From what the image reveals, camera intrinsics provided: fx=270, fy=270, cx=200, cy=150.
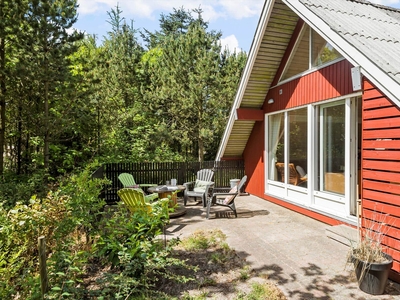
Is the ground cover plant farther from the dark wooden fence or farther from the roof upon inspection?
the dark wooden fence

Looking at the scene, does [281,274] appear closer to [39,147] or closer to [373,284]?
[373,284]

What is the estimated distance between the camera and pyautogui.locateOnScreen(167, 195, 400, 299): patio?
2.99 meters

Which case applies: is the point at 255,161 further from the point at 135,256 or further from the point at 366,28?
the point at 135,256

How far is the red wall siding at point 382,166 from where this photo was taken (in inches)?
129

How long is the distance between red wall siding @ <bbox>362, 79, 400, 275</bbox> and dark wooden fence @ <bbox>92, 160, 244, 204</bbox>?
5.86m

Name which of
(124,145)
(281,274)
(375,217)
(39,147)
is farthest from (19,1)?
(375,217)

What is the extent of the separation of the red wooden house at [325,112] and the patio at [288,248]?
1.87ft

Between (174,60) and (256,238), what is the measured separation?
10.0m

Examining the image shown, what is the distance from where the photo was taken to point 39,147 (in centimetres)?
1014

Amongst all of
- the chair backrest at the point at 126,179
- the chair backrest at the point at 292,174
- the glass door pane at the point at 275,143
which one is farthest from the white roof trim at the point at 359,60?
the chair backrest at the point at 126,179

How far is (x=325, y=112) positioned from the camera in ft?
18.0

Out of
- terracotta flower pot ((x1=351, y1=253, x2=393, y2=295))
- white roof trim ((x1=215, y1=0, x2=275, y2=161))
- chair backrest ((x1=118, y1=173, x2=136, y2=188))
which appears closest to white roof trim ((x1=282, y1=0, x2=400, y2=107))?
white roof trim ((x1=215, y1=0, x2=275, y2=161))

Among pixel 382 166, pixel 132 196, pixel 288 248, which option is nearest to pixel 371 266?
pixel 382 166

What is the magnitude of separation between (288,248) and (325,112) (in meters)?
2.90
